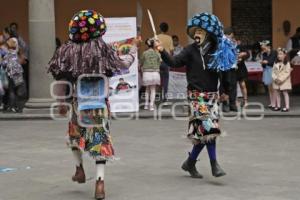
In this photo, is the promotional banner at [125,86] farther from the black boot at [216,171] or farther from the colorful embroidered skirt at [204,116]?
the black boot at [216,171]

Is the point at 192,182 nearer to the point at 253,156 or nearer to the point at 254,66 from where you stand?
the point at 253,156

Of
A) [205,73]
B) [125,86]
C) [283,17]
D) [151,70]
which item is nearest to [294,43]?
[283,17]

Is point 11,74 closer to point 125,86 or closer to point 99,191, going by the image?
point 125,86

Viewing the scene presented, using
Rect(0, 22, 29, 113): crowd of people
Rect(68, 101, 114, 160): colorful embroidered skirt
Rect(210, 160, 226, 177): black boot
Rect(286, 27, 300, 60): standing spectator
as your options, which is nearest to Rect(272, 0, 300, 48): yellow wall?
Rect(286, 27, 300, 60): standing spectator

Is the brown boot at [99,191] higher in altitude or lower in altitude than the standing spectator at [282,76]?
lower

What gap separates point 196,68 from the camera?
763cm

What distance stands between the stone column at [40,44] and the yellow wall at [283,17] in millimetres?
8060

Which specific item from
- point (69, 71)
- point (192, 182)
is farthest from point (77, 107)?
point (192, 182)

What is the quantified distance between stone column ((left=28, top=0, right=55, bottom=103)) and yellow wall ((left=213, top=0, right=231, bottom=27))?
22.7 ft

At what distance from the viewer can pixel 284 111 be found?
14570 mm

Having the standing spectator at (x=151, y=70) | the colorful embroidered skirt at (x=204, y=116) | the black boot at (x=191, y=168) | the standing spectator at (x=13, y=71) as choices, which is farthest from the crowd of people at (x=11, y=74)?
the colorful embroidered skirt at (x=204, y=116)

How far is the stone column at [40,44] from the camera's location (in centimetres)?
1438

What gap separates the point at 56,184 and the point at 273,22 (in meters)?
13.7

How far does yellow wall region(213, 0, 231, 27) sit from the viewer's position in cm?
2002
